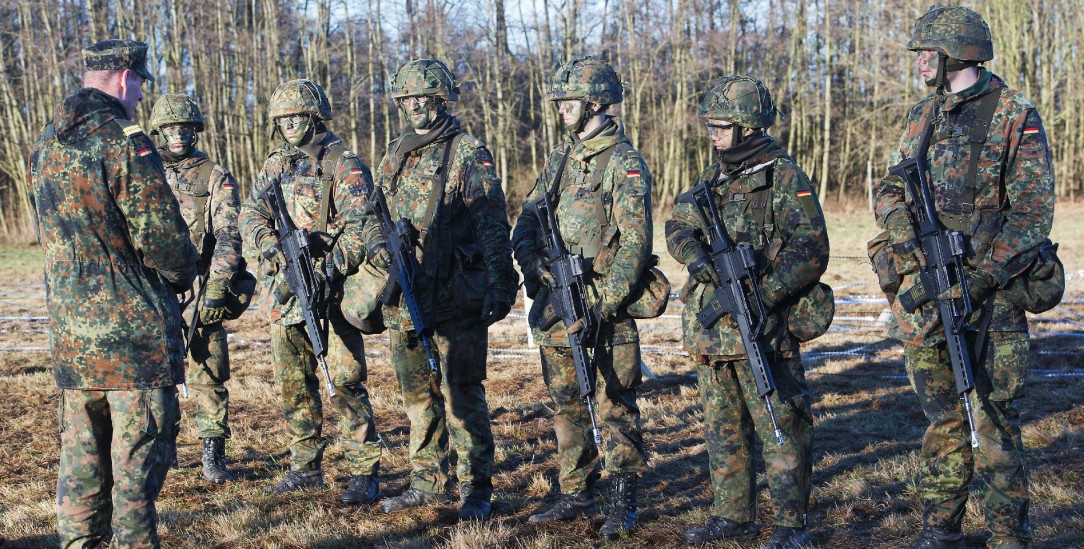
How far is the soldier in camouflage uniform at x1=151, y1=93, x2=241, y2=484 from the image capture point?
6023 millimetres

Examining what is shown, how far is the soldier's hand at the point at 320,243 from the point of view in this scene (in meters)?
5.43

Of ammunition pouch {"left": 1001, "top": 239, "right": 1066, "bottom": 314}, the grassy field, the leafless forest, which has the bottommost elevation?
the grassy field

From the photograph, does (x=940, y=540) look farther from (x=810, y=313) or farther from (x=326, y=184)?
(x=326, y=184)

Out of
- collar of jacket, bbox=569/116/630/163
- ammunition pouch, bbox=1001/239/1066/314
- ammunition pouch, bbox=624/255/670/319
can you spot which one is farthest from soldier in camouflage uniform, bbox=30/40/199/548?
ammunition pouch, bbox=1001/239/1066/314

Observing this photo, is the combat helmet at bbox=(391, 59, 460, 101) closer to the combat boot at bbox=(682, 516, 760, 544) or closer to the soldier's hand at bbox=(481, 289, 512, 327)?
the soldier's hand at bbox=(481, 289, 512, 327)

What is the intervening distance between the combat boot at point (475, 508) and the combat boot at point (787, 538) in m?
1.58

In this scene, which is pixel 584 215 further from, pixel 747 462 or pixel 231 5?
pixel 231 5

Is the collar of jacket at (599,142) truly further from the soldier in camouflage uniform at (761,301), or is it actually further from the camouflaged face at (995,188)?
the camouflaged face at (995,188)

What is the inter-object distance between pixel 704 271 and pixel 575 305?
2.40 feet

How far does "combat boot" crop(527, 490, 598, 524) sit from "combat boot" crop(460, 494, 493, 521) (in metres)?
0.26

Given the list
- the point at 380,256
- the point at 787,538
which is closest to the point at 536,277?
the point at 380,256

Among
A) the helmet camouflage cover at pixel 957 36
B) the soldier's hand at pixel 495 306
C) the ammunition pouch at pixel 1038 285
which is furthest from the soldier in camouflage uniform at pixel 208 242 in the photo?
the ammunition pouch at pixel 1038 285

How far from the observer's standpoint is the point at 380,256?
512cm

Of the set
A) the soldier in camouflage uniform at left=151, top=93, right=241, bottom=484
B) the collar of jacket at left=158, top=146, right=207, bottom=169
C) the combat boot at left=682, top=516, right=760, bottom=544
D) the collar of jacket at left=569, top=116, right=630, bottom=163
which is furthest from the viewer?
the collar of jacket at left=158, top=146, right=207, bottom=169
